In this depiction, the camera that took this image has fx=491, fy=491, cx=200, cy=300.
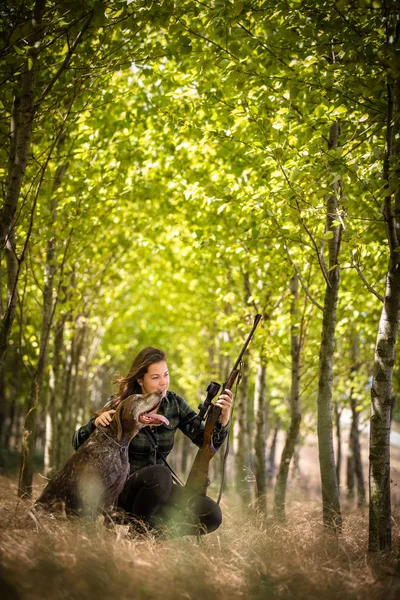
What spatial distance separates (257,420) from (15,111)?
290 inches

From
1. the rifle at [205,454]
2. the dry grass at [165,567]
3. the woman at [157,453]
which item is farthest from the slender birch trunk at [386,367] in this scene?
the woman at [157,453]

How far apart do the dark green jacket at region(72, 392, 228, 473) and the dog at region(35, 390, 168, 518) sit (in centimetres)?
74

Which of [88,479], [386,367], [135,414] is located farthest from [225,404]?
[386,367]

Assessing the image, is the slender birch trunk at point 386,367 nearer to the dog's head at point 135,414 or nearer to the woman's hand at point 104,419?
the dog's head at point 135,414

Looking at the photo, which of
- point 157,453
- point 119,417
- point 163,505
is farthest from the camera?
point 157,453

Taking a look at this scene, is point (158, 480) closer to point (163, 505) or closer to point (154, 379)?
point (163, 505)

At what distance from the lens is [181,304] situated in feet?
63.2

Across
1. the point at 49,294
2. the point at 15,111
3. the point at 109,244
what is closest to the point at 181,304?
the point at 109,244

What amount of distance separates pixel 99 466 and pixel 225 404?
1.35 metres

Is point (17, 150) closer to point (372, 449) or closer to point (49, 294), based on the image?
point (49, 294)

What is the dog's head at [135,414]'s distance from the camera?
3.97 m

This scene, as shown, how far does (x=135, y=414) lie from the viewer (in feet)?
13.0

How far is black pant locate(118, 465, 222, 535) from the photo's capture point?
14.2 feet

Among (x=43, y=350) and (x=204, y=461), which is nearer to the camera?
(x=204, y=461)
